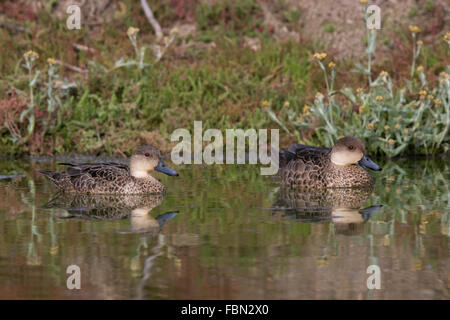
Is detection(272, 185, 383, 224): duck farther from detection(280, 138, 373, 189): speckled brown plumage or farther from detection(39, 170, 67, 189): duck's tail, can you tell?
detection(39, 170, 67, 189): duck's tail

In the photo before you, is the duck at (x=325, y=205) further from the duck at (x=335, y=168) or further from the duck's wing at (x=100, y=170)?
the duck's wing at (x=100, y=170)

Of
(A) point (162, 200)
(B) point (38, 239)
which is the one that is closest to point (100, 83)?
(A) point (162, 200)

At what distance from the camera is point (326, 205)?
36.6 ft

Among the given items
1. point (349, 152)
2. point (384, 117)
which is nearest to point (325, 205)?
point (349, 152)

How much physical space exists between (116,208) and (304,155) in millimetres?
3135

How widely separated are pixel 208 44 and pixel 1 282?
13.9m

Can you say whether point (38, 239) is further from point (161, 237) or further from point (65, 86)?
point (65, 86)

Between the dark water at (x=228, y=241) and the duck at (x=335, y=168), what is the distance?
1.02ft

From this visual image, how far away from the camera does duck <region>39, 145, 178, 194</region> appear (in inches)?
470

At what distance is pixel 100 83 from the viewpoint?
1750 cm

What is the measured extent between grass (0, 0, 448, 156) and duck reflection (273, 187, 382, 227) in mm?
2849

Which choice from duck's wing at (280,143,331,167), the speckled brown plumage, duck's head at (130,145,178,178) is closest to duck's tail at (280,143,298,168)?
duck's wing at (280,143,331,167)

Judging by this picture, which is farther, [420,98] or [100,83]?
[100,83]

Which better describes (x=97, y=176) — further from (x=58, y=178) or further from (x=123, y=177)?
(x=58, y=178)
